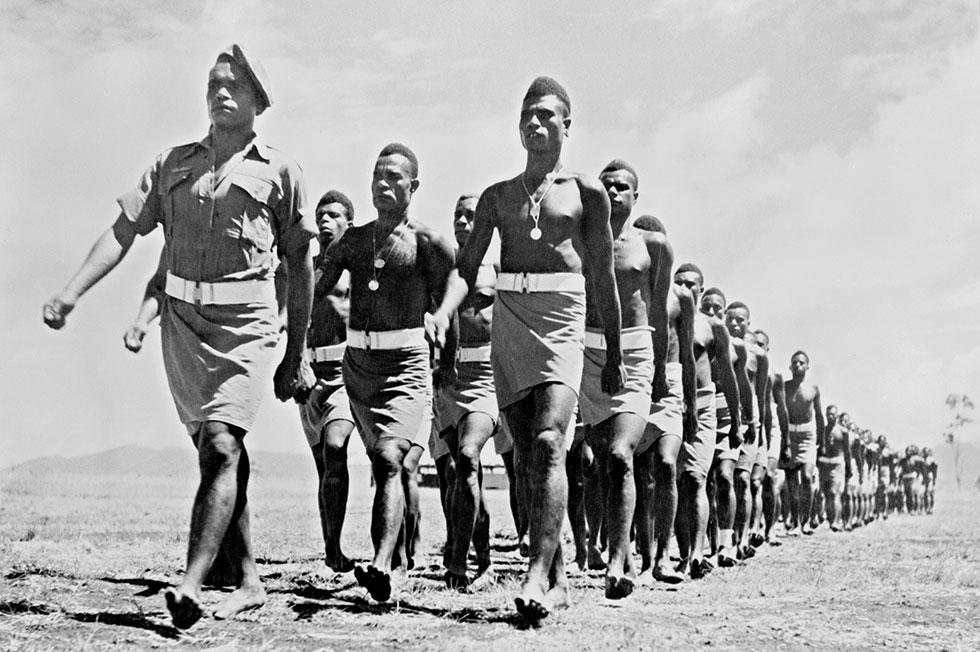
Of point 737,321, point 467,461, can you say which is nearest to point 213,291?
point 467,461

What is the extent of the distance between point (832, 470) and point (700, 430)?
12.8 metres

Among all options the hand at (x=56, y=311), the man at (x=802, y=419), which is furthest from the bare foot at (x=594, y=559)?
the man at (x=802, y=419)

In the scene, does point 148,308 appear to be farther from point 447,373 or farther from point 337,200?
point 337,200

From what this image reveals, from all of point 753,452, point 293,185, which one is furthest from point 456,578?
point 753,452

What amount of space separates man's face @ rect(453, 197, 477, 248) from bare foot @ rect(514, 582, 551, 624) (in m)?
5.35

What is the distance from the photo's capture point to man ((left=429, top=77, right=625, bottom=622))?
21.8ft

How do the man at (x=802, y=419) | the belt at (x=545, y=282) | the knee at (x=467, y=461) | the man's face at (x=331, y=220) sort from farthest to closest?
the man at (x=802, y=419), the man's face at (x=331, y=220), the knee at (x=467, y=461), the belt at (x=545, y=282)

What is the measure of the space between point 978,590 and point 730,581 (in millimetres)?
1804

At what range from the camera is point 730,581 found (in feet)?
32.3

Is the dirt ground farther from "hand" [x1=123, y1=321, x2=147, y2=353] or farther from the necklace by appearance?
the necklace

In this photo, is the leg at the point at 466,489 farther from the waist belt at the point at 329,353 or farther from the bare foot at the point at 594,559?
the bare foot at the point at 594,559

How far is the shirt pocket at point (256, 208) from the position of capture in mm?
6086

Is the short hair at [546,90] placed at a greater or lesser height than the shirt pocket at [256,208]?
greater

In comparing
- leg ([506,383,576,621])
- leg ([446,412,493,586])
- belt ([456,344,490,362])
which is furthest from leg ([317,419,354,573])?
leg ([506,383,576,621])
